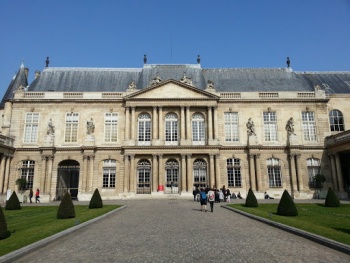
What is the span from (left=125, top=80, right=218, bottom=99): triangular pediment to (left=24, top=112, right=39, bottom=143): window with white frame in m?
10.7

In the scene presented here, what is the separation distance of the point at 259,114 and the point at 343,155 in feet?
32.8

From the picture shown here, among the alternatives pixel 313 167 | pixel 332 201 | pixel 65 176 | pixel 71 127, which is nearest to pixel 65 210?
pixel 332 201

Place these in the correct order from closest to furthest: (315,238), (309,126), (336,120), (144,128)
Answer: (315,238), (144,128), (309,126), (336,120)

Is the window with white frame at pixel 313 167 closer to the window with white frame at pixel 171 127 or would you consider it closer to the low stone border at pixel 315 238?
the window with white frame at pixel 171 127

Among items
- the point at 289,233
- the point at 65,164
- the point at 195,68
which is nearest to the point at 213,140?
the point at 195,68

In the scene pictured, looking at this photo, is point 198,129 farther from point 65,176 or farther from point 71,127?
point 65,176

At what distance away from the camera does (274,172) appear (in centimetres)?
3080

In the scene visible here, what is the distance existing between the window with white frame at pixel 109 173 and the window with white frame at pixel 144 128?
3.97 m

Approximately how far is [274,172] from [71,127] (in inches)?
901

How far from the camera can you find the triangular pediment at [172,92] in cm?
3139

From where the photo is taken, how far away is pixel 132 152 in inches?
1177

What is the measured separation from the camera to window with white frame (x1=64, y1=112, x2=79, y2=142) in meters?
31.2

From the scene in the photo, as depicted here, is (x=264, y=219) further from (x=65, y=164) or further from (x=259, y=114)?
(x=65, y=164)

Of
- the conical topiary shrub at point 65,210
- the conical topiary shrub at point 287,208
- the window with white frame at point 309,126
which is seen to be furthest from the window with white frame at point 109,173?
the window with white frame at point 309,126
